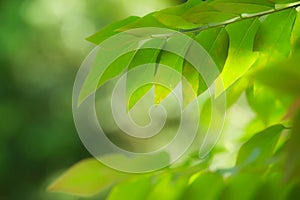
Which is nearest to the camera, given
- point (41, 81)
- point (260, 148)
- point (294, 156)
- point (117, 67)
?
point (294, 156)

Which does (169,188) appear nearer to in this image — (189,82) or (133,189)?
(133,189)

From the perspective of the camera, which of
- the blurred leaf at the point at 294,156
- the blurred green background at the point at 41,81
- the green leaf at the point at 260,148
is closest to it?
the blurred leaf at the point at 294,156

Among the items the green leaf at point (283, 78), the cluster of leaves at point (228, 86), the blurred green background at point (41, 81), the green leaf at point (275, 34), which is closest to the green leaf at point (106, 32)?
the cluster of leaves at point (228, 86)

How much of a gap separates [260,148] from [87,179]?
104 millimetres

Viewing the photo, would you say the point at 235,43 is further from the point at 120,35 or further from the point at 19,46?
the point at 19,46

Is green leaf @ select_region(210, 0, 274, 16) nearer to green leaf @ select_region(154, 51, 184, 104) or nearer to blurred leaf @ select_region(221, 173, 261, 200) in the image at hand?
green leaf @ select_region(154, 51, 184, 104)

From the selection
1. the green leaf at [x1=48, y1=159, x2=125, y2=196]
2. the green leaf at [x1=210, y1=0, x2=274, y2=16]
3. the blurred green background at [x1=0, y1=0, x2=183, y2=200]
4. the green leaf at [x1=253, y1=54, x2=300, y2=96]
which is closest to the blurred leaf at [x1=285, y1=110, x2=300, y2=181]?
the green leaf at [x1=253, y1=54, x2=300, y2=96]

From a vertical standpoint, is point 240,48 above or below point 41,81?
above

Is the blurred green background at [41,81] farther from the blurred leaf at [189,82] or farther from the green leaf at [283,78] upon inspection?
the green leaf at [283,78]

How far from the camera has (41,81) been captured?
12.9ft

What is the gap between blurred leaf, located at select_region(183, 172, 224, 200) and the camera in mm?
313

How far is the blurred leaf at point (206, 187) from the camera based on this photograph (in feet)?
1.03

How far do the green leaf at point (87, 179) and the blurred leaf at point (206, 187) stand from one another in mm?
40

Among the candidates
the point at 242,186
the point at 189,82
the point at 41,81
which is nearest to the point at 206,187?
the point at 242,186
